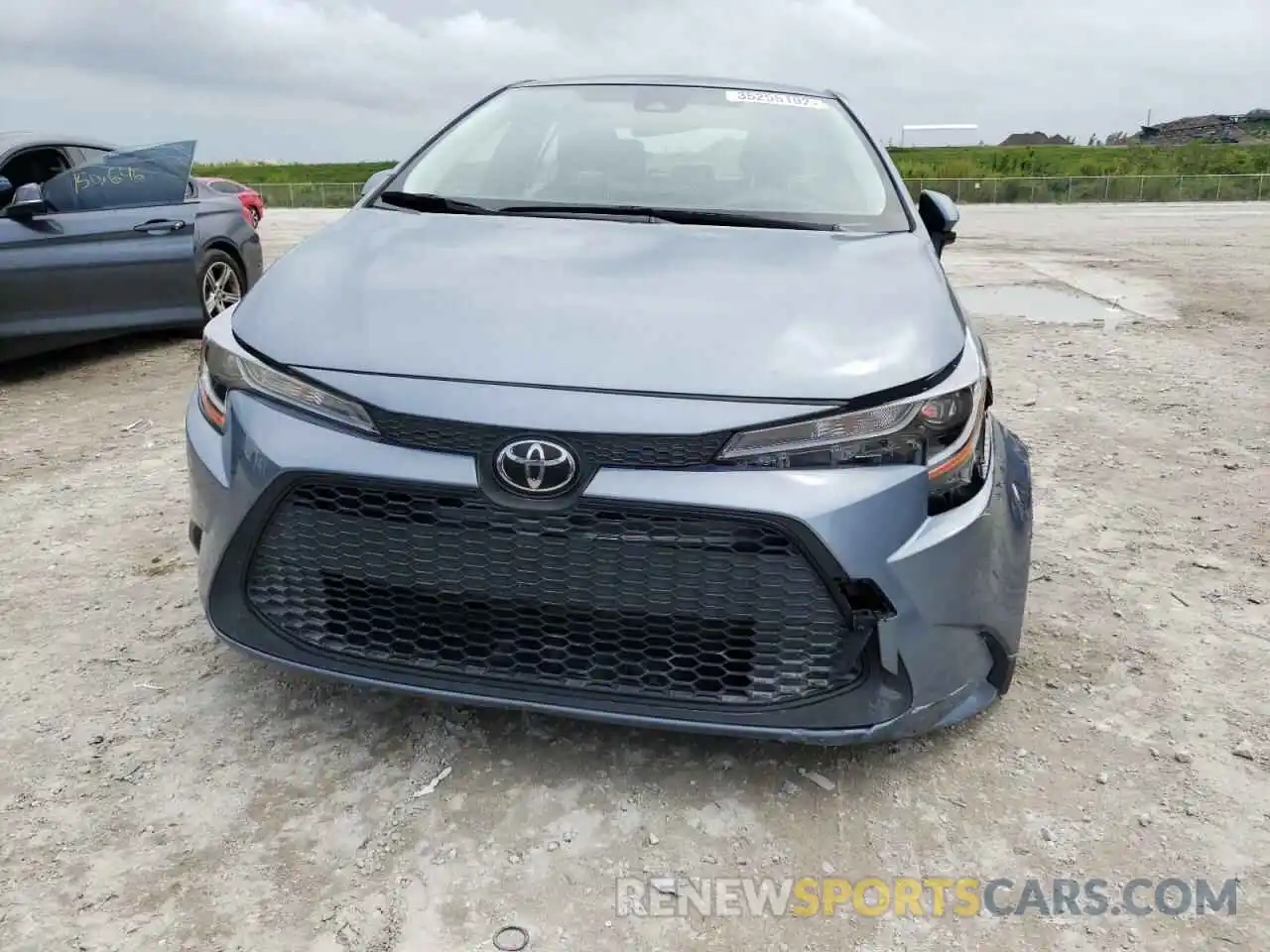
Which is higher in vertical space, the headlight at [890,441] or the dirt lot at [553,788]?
the headlight at [890,441]

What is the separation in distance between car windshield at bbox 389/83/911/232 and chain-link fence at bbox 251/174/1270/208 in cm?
3195

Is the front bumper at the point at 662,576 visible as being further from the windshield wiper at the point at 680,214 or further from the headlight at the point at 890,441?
the windshield wiper at the point at 680,214

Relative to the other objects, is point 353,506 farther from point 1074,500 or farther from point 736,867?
point 1074,500

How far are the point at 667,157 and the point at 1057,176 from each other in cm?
4753

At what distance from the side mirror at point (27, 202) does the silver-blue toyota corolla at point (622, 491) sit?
145 inches

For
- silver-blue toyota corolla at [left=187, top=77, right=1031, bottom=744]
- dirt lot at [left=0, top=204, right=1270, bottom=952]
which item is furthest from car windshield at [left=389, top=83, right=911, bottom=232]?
dirt lot at [left=0, top=204, right=1270, bottom=952]

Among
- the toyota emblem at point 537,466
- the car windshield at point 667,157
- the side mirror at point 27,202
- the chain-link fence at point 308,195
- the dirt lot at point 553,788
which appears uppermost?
the car windshield at point 667,157

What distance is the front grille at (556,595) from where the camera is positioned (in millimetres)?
1909

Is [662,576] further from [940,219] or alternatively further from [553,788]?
[940,219]

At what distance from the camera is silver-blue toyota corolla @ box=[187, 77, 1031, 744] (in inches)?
74.1

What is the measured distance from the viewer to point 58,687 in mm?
2562

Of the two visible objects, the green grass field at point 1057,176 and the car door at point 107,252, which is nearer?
the car door at point 107,252

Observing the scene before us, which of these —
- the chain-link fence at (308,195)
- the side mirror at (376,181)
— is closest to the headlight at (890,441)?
the side mirror at (376,181)

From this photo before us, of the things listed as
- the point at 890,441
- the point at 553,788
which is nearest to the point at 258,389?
the point at 553,788
